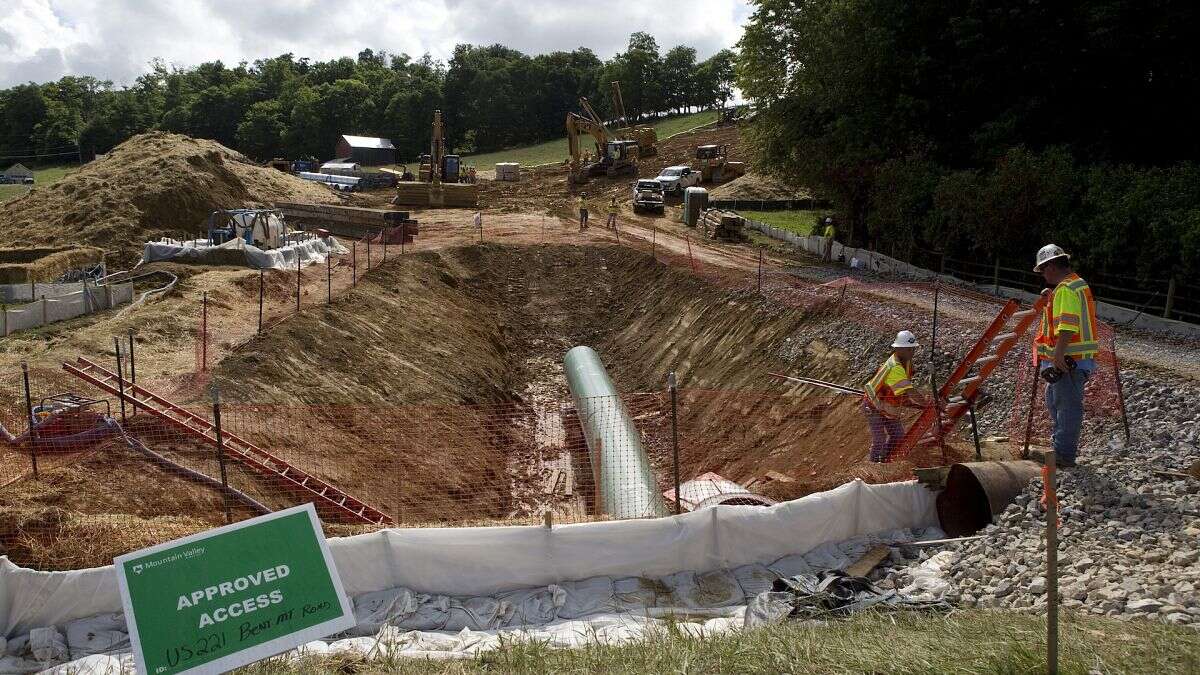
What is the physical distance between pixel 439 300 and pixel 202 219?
14792 millimetres

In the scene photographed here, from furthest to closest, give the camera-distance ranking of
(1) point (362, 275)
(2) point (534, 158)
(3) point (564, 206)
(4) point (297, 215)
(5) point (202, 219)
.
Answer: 1. (2) point (534, 158)
2. (3) point (564, 206)
3. (4) point (297, 215)
4. (5) point (202, 219)
5. (1) point (362, 275)

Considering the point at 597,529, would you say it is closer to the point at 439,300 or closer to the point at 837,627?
the point at 837,627

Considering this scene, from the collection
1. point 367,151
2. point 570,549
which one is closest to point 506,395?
point 570,549

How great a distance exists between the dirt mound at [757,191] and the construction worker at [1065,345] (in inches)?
1467

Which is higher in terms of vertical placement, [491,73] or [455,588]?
[491,73]

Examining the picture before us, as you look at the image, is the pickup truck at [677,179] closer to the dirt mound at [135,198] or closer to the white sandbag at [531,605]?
the dirt mound at [135,198]

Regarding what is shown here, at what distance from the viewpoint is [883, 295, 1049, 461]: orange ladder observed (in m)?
10.2

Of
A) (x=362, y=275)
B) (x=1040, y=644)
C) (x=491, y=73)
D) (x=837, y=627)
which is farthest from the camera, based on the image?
(x=491, y=73)

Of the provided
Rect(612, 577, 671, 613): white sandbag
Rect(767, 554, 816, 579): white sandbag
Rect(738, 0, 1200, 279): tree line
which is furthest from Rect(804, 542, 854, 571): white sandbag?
Rect(738, 0, 1200, 279): tree line

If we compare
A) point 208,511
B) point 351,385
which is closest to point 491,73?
point 351,385

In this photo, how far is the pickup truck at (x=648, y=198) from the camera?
141 feet

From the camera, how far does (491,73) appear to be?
310ft

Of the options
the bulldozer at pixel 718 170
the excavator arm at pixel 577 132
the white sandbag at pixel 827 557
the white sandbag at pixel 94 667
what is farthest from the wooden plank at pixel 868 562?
the excavator arm at pixel 577 132

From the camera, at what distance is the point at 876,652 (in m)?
6.05
